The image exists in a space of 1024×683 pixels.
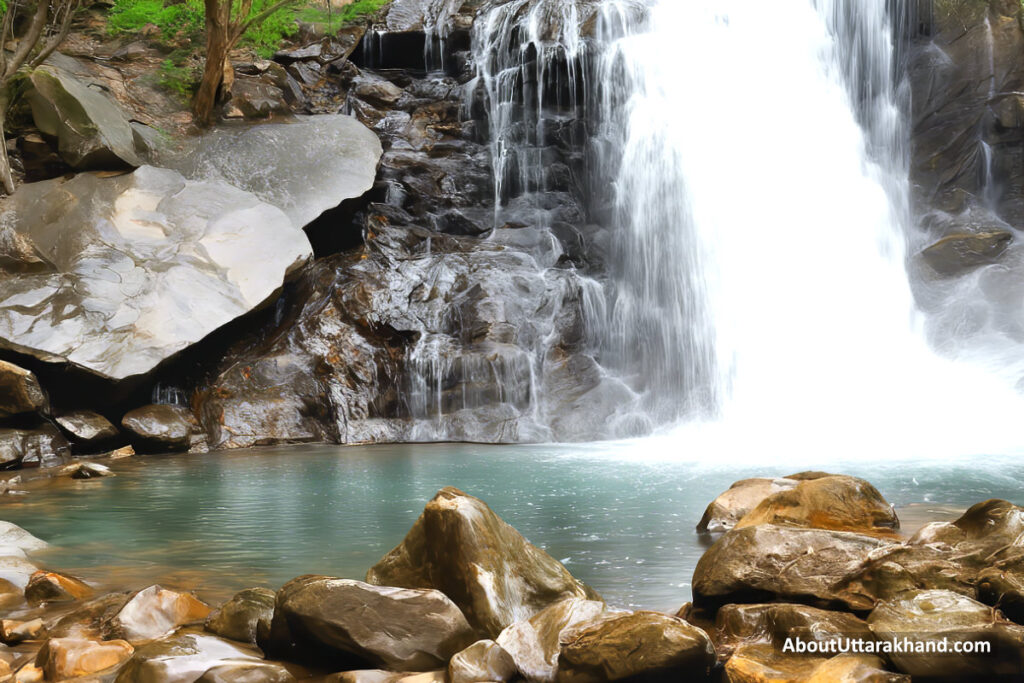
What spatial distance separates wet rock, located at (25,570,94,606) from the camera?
383cm

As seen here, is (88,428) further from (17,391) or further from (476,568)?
(476,568)

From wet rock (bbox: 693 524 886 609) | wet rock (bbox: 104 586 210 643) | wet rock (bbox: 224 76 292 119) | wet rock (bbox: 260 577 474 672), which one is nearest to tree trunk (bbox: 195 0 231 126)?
wet rock (bbox: 224 76 292 119)

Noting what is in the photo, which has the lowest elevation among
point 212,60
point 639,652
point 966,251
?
point 639,652

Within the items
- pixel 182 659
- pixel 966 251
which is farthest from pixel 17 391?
pixel 966 251

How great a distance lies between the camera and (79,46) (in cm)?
1566

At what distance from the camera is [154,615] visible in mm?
3354

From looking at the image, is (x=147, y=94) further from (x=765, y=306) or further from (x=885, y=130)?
(x=885, y=130)

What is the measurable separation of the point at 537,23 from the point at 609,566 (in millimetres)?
13793

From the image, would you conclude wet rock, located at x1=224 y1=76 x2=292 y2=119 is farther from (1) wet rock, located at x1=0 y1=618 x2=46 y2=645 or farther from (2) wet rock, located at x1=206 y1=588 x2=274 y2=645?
(2) wet rock, located at x1=206 y1=588 x2=274 y2=645

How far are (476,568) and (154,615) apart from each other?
1.37 m

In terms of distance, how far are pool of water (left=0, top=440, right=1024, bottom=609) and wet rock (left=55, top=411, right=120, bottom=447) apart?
80 centimetres

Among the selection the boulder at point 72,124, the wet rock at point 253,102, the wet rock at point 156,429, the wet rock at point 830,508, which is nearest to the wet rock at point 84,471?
the wet rock at point 156,429

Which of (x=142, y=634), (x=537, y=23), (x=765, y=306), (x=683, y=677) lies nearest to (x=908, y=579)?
(x=683, y=677)

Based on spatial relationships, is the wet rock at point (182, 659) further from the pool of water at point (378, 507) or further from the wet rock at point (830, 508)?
the wet rock at point (830, 508)
